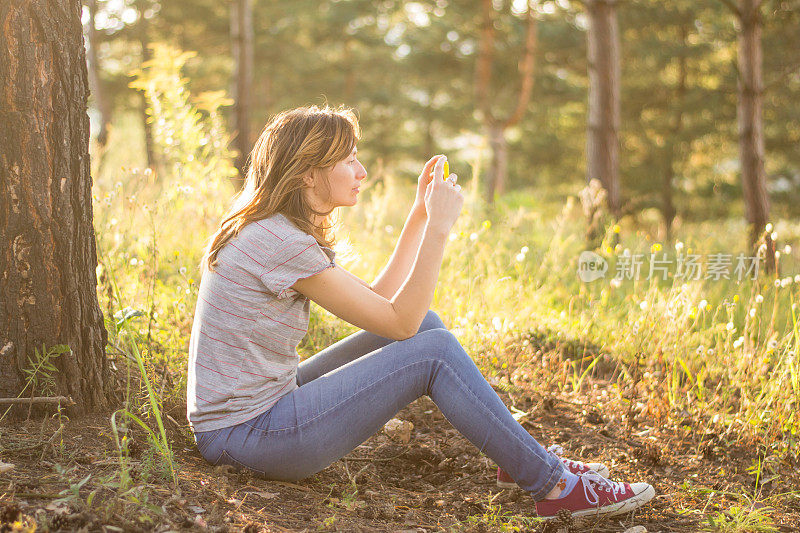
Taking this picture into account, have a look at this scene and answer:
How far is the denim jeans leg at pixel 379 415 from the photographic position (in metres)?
2.12

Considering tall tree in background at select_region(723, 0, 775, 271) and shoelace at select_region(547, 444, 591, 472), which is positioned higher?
tall tree in background at select_region(723, 0, 775, 271)

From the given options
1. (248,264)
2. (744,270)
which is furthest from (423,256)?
(744,270)

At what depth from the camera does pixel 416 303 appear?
211cm

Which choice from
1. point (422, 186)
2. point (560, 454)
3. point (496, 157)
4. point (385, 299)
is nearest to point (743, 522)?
point (560, 454)

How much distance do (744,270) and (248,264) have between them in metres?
4.03

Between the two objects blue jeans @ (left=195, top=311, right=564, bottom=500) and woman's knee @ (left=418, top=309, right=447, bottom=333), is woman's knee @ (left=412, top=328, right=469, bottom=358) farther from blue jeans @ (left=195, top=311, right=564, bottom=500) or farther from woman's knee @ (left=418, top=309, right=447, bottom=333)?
woman's knee @ (left=418, top=309, right=447, bottom=333)

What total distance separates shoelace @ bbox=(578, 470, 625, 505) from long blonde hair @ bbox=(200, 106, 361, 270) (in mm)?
1205

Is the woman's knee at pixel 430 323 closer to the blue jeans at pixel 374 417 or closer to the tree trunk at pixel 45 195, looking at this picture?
the blue jeans at pixel 374 417

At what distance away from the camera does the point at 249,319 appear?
210cm

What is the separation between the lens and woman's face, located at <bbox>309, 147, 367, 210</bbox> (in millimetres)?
2250

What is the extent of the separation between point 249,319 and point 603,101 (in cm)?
582

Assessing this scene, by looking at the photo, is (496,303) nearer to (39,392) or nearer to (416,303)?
(416,303)

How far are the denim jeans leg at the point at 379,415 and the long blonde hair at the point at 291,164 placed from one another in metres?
0.50
